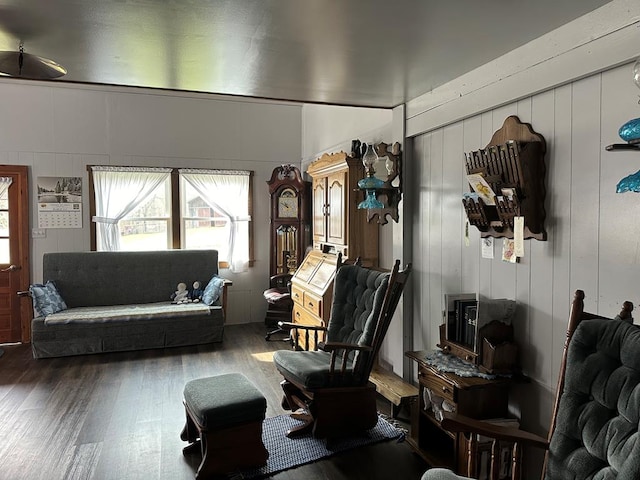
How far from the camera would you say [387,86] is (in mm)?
2932

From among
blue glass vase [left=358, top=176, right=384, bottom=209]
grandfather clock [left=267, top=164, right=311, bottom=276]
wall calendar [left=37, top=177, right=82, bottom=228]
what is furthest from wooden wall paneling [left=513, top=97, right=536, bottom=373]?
wall calendar [left=37, top=177, right=82, bottom=228]

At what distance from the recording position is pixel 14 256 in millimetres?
5234

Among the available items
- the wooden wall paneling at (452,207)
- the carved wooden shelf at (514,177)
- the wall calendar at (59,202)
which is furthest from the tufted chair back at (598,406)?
the wall calendar at (59,202)

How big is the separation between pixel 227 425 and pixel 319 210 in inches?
111

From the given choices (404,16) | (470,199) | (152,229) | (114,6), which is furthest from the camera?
(152,229)

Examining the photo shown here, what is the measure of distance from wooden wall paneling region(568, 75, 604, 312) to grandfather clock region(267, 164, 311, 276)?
3.96 m

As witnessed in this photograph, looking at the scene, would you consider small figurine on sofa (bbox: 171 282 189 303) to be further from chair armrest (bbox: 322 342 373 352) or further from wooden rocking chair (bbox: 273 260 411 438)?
chair armrest (bbox: 322 342 373 352)

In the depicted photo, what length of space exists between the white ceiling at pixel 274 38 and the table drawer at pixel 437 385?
170cm

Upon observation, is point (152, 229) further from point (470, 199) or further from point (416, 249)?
point (470, 199)

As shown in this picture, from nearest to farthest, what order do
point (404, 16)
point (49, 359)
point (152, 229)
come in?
point (404, 16) < point (49, 359) < point (152, 229)

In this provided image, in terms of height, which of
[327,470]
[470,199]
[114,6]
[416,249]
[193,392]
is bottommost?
[327,470]

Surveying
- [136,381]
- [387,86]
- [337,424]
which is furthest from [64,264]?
[387,86]

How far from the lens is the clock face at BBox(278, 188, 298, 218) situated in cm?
580

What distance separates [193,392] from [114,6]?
1.97 metres
